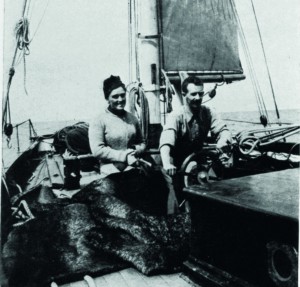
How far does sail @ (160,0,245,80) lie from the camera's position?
567cm

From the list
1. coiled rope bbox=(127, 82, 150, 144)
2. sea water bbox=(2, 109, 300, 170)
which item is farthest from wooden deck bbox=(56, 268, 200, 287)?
coiled rope bbox=(127, 82, 150, 144)

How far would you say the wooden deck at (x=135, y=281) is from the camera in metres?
1.90

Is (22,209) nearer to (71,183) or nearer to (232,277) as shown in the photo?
(71,183)

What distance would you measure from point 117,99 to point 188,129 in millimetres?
649

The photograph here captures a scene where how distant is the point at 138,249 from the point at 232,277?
0.60 metres

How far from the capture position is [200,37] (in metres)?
6.52

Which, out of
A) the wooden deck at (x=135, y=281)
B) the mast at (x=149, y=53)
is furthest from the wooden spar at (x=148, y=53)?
the wooden deck at (x=135, y=281)

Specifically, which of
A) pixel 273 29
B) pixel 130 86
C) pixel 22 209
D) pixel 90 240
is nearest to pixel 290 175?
pixel 90 240

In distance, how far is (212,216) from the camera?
1768 mm

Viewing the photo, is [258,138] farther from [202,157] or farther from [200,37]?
[200,37]

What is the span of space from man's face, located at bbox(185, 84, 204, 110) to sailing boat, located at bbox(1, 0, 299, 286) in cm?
43

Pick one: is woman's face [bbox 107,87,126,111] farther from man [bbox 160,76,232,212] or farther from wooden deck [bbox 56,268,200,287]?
wooden deck [bbox 56,268,200,287]

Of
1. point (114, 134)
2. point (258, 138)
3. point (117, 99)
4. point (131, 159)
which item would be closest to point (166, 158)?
point (131, 159)

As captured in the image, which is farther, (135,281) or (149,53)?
(149,53)
